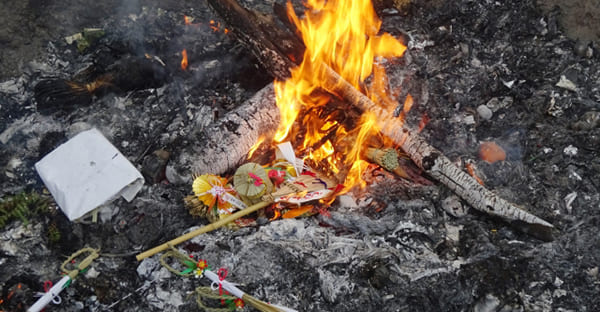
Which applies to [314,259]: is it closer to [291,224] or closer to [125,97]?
[291,224]

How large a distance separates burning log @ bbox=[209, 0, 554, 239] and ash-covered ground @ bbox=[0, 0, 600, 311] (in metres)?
0.13

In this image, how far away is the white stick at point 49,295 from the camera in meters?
3.09

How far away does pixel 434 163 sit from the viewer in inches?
157

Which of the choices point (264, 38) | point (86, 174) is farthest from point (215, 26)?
point (86, 174)

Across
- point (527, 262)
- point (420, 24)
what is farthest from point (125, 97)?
point (527, 262)

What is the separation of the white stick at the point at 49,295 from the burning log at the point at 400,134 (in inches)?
103

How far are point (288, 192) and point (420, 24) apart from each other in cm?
308

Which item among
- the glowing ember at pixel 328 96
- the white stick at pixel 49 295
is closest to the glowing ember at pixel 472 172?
the glowing ember at pixel 328 96

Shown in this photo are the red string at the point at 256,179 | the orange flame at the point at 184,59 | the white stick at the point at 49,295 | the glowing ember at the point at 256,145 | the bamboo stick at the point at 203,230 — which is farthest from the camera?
the orange flame at the point at 184,59

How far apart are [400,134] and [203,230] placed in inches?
78.4

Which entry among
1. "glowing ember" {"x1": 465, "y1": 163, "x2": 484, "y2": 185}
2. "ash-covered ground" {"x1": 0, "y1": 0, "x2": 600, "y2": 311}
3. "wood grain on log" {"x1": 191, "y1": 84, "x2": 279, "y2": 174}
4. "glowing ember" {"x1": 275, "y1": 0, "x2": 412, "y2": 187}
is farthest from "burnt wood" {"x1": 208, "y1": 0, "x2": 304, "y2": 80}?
"glowing ember" {"x1": 465, "y1": 163, "x2": 484, "y2": 185}

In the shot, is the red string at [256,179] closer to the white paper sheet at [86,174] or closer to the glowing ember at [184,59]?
the white paper sheet at [86,174]

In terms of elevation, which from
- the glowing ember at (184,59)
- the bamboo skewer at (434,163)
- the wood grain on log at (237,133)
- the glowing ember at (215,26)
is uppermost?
the glowing ember at (215,26)

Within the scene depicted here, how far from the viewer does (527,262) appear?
3.44 metres
